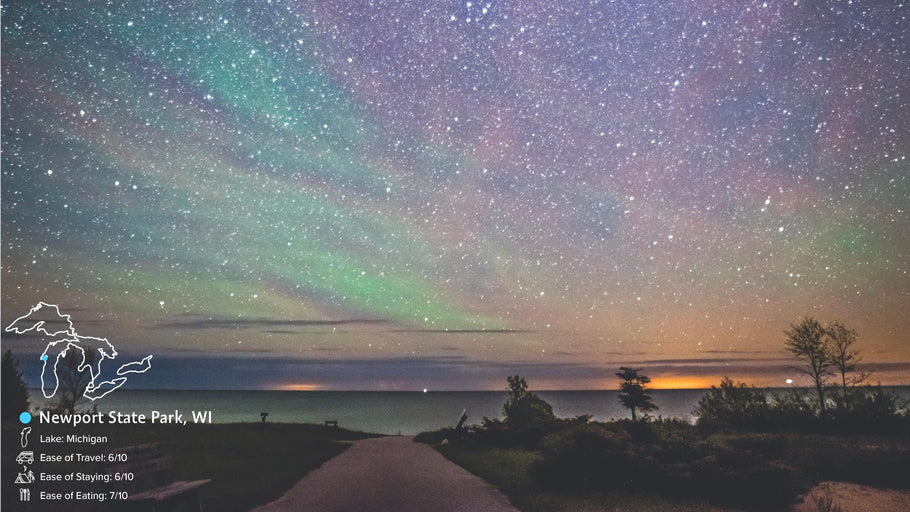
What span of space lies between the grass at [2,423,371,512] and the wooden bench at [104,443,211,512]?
471 mm

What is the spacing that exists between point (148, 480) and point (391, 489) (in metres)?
5.34

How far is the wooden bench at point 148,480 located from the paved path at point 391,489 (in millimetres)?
1926

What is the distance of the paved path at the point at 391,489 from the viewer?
1061cm

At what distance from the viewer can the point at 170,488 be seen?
8.94 metres

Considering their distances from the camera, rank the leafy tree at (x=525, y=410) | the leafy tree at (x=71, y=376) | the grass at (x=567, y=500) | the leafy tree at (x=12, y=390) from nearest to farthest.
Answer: the grass at (x=567, y=500) < the leafy tree at (x=525, y=410) < the leafy tree at (x=12, y=390) < the leafy tree at (x=71, y=376)

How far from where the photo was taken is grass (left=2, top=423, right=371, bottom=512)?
11.5 metres

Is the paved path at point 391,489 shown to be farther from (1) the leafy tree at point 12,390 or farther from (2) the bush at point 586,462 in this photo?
(1) the leafy tree at point 12,390

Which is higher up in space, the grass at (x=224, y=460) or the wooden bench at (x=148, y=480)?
the wooden bench at (x=148, y=480)

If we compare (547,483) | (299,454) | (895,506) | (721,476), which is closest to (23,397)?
(299,454)

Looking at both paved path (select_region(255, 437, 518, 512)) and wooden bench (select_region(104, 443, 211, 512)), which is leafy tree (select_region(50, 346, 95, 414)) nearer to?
paved path (select_region(255, 437, 518, 512))

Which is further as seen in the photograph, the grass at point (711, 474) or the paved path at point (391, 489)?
the grass at point (711, 474)

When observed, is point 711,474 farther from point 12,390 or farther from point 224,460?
point 12,390

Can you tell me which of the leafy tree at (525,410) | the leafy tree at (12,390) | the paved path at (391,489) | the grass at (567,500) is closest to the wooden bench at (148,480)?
the paved path at (391,489)

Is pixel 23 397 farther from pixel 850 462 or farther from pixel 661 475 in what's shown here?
pixel 850 462
